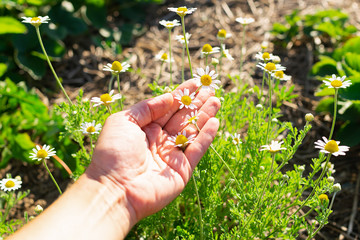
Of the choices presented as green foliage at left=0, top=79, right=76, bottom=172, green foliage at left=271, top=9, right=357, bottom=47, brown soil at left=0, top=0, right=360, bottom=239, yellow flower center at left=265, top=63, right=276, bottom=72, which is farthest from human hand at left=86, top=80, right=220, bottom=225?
green foliage at left=271, top=9, right=357, bottom=47

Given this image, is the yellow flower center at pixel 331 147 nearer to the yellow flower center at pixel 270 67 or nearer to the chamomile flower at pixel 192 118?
the yellow flower center at pixel 270 67

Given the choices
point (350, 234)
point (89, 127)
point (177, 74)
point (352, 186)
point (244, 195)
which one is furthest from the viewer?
point (177, 74)

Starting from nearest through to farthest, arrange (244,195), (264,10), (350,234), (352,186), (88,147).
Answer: (244,195)
(350,234)
(352,186)
(88,147)
(264,10)

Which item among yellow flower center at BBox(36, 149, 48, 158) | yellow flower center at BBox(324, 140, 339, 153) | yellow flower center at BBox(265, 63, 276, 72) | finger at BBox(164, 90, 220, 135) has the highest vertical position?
yellow flower center at BBox(265, 63, 276, 72)

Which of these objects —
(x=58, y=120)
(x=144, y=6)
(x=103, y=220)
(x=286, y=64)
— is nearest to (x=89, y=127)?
(x=103, y=220)

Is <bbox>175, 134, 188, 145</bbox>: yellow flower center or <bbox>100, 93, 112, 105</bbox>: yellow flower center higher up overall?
<bbox>100, 93, 112, 105</bbox>: yellow flower center

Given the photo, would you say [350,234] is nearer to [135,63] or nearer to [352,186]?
[352,186]

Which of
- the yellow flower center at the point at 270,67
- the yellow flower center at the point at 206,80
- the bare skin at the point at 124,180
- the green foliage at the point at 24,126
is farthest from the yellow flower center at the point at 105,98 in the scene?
the green foliage at the point at 24,126

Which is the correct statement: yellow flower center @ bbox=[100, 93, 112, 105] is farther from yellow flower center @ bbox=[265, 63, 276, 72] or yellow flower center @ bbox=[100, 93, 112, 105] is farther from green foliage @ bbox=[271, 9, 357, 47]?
green foliage @ bbox=[271, 9, 357, 47]

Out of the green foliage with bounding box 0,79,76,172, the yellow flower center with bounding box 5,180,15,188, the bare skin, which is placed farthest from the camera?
the green foliage with bounding box 0,79,76,172
